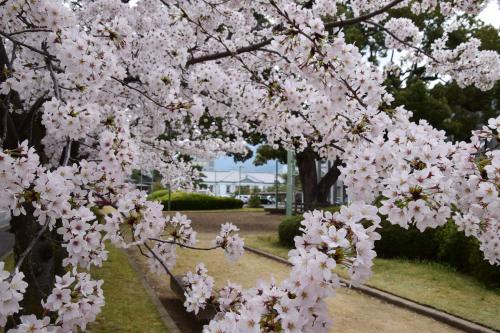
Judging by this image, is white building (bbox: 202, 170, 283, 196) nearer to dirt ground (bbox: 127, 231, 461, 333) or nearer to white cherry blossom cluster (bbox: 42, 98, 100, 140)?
dirt ground (bbox: 127, 231, 461, 333)

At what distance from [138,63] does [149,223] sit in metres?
3.46

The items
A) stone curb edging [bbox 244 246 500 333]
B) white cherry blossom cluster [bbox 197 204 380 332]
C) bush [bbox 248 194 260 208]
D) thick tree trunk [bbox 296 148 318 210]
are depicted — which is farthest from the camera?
bush [bbox 248 194 260 208]

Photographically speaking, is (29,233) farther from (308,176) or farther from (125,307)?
(308,176)

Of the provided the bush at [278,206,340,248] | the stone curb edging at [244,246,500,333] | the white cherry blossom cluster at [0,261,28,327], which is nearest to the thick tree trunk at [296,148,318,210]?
the bush at [278,206,340,248]

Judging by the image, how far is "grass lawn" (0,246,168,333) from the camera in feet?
20.7

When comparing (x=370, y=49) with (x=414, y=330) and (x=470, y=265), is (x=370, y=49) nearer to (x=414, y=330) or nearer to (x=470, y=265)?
(x=470, y=265)

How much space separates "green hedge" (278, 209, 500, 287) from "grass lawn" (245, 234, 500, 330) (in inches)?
9.5

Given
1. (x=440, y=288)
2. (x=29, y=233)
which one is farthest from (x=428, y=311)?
(x=29, y=233)

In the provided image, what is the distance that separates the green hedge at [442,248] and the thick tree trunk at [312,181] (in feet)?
32.1

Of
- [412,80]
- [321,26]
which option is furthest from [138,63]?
[412,80]

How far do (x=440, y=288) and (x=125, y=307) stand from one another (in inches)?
223

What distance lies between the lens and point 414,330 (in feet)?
21.4

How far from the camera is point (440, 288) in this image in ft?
28.7

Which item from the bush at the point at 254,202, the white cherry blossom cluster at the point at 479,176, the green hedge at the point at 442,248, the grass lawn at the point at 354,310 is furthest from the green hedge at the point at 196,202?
the white cherry blossom cluster at the point at 479,176
